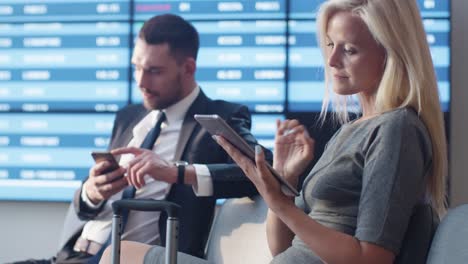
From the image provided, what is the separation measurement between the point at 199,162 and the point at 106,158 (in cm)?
37

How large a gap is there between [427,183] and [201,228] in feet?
3.84

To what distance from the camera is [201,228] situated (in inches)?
103

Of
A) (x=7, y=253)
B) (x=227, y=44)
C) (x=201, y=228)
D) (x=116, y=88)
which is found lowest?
(x=7, y=253)

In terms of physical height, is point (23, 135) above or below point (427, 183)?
below

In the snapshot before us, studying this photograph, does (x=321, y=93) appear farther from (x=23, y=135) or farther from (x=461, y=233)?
(x=461, y=233)

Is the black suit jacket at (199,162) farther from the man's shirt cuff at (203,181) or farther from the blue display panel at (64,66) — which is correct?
the blue display panel at (64,66)

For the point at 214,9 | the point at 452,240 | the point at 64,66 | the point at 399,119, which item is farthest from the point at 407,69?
the point at 64,66

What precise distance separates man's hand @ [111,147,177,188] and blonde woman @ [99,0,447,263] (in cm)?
83

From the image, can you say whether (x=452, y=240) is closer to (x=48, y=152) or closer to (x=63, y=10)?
(x=48, y=152)

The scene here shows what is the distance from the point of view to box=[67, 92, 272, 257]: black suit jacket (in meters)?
2.56

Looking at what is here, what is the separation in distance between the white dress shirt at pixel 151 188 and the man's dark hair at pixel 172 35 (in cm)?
18

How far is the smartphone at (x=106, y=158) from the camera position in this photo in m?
2.46

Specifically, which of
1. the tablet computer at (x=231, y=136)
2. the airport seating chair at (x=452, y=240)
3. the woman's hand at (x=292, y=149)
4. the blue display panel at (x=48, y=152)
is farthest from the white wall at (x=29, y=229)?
the airport seating chair at (x=452, y=240)

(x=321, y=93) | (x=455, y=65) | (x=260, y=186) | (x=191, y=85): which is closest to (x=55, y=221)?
(x=191, y=85)
